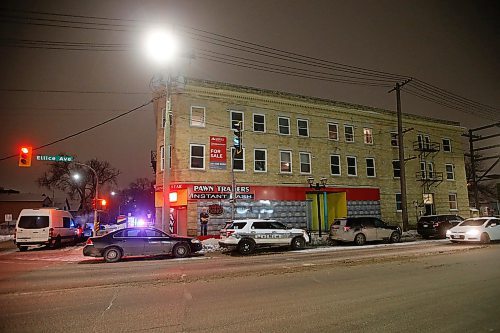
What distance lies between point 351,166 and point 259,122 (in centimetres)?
970

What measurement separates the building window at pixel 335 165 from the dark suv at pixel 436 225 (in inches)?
313

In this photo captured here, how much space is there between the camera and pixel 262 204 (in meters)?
25.4

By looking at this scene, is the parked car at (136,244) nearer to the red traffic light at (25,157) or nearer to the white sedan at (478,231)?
the red traffic light at (25,157)

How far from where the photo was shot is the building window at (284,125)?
90.7ft

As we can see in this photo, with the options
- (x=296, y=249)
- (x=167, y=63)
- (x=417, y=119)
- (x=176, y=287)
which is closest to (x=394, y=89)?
(x=417, y=119)

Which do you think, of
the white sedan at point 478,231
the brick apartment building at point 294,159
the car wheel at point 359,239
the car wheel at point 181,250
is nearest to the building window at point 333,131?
the brick apartment building at point 294,159

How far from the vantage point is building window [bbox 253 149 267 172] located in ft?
85.4

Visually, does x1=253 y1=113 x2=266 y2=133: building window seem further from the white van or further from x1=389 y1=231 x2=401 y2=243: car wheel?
the white van

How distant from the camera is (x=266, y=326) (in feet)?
17.1

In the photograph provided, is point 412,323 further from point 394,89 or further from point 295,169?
point 394,89

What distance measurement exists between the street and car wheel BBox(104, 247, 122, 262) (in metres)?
3.59

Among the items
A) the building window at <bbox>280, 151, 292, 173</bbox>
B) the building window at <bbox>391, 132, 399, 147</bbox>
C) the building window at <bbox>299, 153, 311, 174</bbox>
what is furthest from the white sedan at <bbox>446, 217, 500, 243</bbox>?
the building window at <bbox>391, 132, 399, 147</bbox>

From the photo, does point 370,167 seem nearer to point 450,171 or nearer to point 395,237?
point 395,237

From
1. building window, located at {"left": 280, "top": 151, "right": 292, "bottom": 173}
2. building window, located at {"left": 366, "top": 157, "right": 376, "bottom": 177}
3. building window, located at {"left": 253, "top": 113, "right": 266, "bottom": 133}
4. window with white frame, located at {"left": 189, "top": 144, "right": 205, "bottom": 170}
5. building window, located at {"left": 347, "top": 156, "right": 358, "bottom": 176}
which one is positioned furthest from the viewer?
building window, located at {"left": 366, "top": 157, "right": 376, "bottom": 177}
